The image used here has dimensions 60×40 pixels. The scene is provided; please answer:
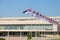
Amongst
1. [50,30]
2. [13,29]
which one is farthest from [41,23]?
[13,29]

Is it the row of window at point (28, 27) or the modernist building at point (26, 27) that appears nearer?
the row of window at point (28, 27)

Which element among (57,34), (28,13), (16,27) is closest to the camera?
(28,13)

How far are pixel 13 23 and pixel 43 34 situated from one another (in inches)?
333

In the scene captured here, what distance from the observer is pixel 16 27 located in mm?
65312

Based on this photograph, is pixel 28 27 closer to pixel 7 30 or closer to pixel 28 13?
pixel 7 30

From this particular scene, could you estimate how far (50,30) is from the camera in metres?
66.5

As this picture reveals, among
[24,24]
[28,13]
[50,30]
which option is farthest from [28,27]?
[28,13]

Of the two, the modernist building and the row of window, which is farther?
the modernist building

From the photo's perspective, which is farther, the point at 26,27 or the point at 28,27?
the point at 26,27

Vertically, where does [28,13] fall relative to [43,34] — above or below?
above

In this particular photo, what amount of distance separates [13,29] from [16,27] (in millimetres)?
873

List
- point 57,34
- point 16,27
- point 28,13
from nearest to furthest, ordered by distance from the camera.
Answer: point 28,13 < point 16,27 < point 57,34

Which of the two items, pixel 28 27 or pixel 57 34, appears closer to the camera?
pixel 28 27

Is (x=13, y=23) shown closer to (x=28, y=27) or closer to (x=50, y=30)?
(x=28, y=27)
